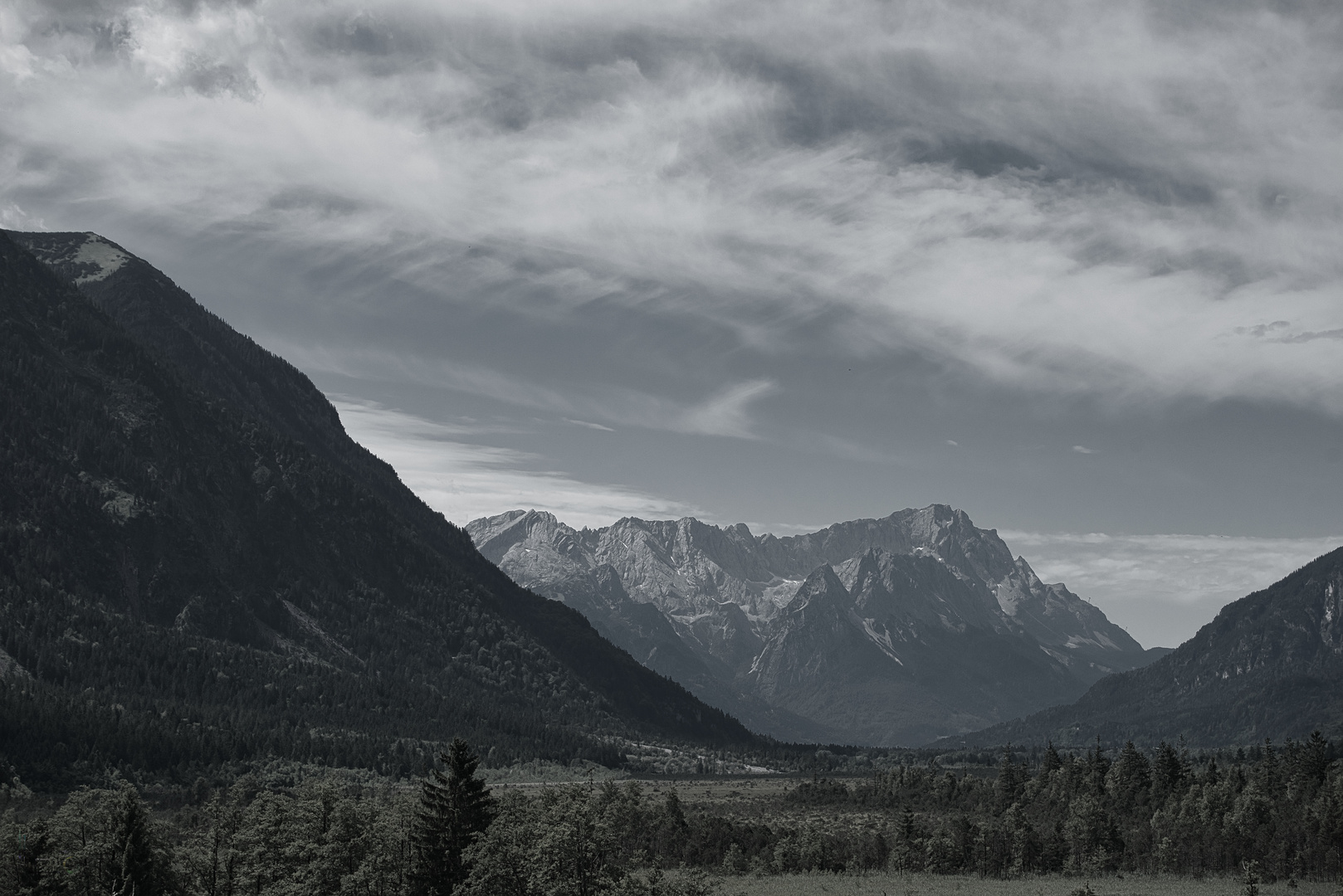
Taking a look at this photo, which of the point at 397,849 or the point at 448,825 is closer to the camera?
the point at 448,825

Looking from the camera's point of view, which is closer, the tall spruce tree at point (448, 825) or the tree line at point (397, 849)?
the tree line at point (397, 849)

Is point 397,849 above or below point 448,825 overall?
below

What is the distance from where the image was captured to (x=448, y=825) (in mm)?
84438

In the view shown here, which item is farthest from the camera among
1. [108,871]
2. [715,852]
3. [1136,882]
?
[715,852]

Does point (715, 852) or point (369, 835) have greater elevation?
point (369, 835)

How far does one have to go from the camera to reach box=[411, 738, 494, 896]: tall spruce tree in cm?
8281

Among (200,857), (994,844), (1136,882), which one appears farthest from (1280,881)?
(200,857)

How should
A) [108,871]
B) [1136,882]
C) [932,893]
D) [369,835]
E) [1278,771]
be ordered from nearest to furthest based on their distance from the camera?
[108,871], [369,835], [932,893], [1136,882], [1278,771]

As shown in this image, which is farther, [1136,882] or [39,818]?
[1136,882]

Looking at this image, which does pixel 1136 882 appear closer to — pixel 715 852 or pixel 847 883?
pixel 847 883

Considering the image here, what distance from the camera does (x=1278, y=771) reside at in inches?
7830

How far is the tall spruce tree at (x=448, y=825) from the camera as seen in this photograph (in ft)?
272

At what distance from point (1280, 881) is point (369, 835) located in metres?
101

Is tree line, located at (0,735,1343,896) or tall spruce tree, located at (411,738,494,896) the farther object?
tall spruce tree, located at (411,738,494,896)
